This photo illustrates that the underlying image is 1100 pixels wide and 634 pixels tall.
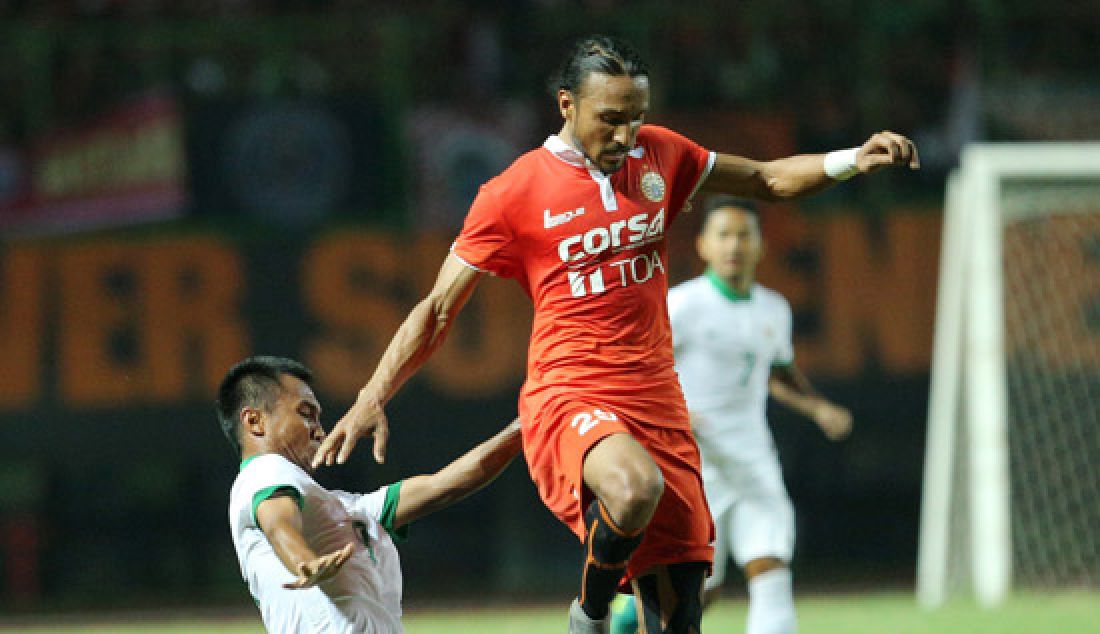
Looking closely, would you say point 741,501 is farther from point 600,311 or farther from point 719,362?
point 600,311

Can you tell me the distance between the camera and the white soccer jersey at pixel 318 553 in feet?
12.5

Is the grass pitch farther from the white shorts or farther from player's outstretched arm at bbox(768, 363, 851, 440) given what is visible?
the white shorts

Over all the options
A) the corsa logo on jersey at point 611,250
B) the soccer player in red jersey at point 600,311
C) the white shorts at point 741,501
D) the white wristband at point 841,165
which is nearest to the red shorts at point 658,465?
the soccer player in red jersey at point 600,311

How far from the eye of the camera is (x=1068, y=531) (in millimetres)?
10500

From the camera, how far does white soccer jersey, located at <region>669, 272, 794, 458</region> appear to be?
21.1 ft

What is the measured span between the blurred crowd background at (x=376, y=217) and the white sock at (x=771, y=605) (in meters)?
5.81

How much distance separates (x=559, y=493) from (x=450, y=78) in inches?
325

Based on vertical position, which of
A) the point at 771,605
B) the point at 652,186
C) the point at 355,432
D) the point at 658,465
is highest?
A: the point at 652,186

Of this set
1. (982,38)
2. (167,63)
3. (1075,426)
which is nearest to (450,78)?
(167,63)

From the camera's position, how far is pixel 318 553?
4043mm

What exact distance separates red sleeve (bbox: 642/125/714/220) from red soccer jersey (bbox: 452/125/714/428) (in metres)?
0.04

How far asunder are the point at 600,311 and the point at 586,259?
0.16m

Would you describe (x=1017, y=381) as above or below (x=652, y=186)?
below

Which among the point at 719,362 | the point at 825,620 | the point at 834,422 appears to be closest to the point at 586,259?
the point at 719,362
